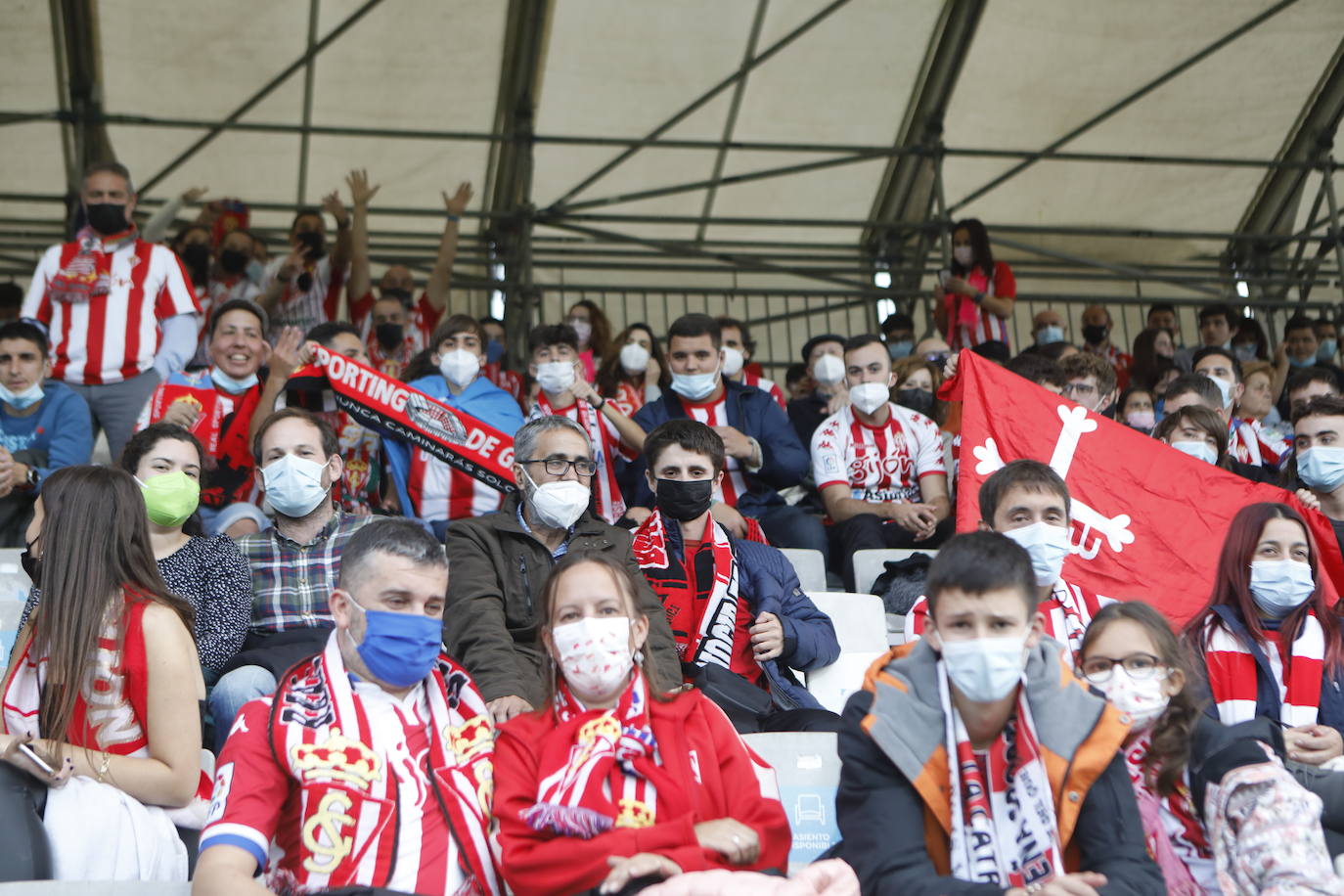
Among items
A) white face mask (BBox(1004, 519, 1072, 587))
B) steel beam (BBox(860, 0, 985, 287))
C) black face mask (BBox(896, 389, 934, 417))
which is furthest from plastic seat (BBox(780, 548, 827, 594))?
steel beam (BBox(860, 0, 985, 287))

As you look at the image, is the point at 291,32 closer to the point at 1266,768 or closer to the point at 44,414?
the point at 44,414

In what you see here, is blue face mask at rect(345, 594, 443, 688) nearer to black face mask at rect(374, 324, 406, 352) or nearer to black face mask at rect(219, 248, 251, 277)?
black face mask at rect(374, 324, 406, 352)

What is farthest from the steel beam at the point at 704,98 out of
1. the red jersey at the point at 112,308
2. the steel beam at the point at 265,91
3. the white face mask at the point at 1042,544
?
the white face mask at the point at 1042,544

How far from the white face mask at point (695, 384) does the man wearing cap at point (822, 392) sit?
704 mm

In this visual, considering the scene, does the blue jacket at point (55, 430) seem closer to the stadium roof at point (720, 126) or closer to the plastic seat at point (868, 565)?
the plastic seat at point (868, 565)

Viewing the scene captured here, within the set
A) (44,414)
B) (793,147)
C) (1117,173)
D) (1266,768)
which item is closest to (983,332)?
(793,147)

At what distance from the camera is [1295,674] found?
11.7 feet

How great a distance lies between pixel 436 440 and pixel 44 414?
1.50 meters

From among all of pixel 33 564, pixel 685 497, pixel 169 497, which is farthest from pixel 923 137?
pixel 33 564

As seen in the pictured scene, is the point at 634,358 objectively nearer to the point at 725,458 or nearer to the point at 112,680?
the point at 725,458

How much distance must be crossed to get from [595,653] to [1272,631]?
1.78m

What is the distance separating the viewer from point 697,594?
4227 mm

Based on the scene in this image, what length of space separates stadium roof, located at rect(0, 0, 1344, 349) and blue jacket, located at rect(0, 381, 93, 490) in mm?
3392

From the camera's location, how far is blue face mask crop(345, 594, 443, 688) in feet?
9.30
